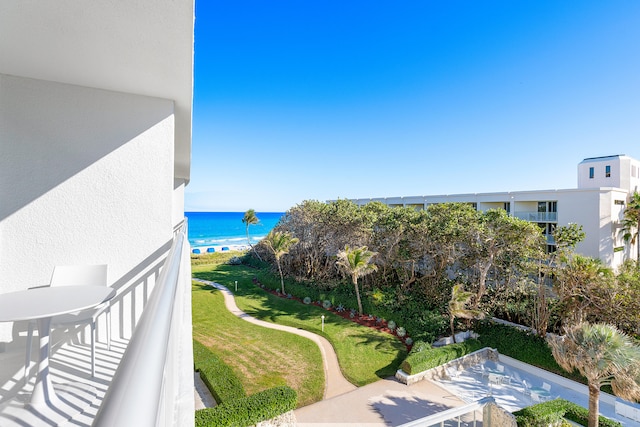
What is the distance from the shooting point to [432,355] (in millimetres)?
11836

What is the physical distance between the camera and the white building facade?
313 centimetres

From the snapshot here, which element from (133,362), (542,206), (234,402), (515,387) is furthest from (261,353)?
(542,206)

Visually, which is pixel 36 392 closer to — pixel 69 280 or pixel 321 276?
pixel 69 280

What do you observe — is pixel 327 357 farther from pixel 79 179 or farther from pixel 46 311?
pixel 46 311

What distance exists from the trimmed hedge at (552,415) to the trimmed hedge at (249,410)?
21.3 ft

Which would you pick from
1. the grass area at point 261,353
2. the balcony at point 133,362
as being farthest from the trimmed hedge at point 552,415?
the balcony at point 133,362

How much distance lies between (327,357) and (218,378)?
4.62m

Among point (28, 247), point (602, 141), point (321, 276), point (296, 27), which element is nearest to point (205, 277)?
point (321, 276)

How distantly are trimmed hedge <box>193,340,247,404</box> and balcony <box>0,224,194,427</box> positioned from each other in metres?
6.18

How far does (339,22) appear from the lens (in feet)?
68.1

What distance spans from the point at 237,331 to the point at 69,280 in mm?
12259

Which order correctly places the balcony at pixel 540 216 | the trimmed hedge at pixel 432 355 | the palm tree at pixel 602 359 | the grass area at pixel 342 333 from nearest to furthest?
1. the palm tree at pixel 602 359
2. the trimmed hedge at pixel 432 355
3. the grass area at pixel 342 333
4. the balcony at pixel 540 216

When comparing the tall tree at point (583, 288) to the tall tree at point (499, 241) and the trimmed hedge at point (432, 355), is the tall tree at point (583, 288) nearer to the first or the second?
Result: the tall tree at point (499, 241)

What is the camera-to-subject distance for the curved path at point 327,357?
10.8 metres
